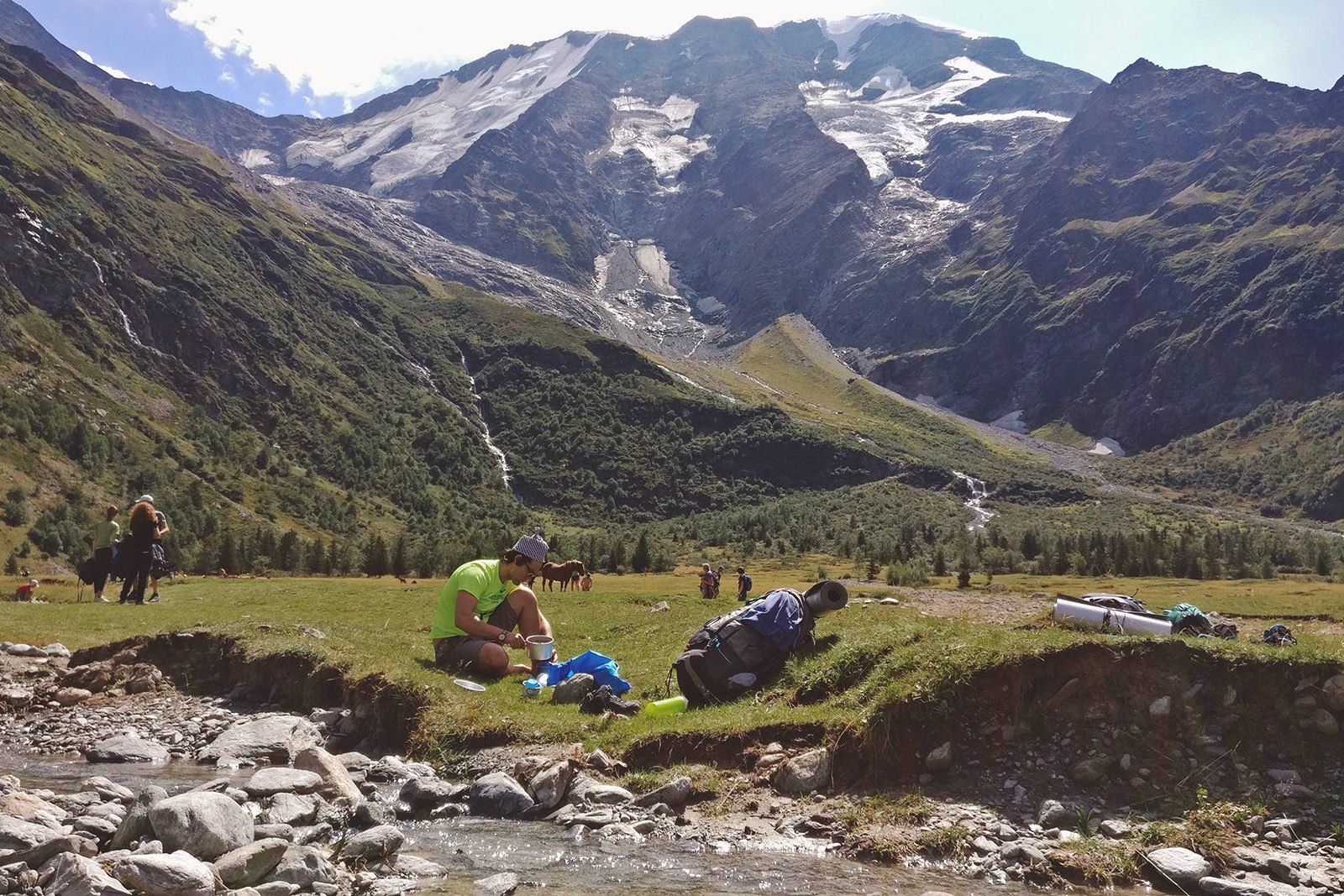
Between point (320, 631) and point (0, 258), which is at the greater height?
point (0, 258)

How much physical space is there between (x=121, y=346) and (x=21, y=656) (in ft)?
671

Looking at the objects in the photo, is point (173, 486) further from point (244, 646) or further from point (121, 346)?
point (244, 646)

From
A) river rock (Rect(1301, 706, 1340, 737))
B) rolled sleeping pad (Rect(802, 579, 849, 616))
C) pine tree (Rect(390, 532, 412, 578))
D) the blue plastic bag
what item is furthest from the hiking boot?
pine tree (Rect(390, 532, 412, 578))

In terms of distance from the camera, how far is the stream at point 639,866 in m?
9.37

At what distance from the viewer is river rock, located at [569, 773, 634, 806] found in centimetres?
1185

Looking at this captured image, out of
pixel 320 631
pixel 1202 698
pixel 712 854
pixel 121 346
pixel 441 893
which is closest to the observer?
pixel 441 893

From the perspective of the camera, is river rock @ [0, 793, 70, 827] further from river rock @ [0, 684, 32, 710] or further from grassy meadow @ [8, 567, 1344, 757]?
river rock @ [0, 684, 32, 710]

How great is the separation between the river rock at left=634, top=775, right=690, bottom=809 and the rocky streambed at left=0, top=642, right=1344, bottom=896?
23 millimetres

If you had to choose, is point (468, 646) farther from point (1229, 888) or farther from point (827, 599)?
point (1229, 888)

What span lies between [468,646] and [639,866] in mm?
8810

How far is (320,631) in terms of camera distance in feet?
71.1

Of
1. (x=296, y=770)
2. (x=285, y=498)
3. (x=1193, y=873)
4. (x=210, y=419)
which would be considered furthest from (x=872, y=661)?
(x=210, y=419)

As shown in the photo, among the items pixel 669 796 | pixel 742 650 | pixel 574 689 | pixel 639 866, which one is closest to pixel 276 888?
pixel 639 866

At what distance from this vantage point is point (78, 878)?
7.92 metres
